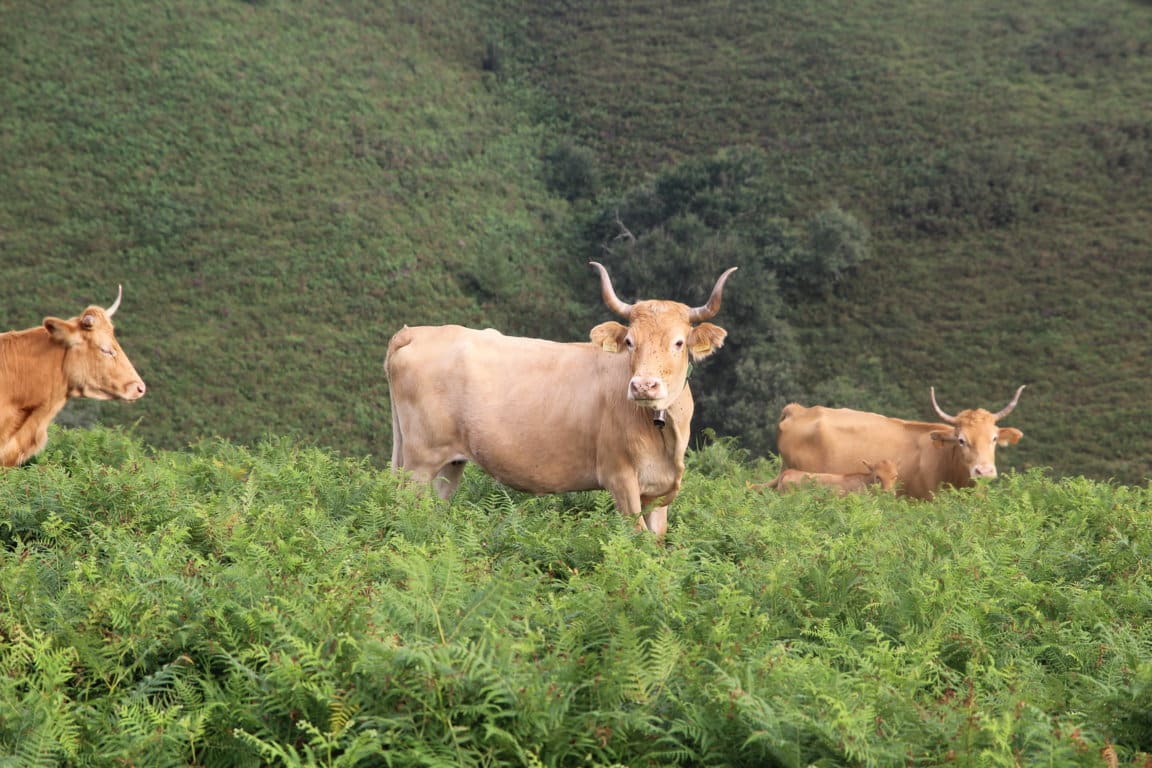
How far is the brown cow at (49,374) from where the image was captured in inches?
400

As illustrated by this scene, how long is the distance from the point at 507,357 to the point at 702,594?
3.94 m

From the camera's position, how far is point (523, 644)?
4605 millimetres

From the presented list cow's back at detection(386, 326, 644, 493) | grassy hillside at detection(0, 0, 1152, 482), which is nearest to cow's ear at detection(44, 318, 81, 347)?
cow's back at detection(386, 326, 644, 493)

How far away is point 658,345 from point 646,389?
575 millimetres

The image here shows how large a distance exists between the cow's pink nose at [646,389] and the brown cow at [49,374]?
5.37 metres

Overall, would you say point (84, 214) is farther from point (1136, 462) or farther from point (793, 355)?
point (1136, 462)

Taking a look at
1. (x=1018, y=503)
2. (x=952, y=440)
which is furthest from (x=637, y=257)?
(x=1018, y=503)

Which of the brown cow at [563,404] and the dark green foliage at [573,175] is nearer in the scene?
the brown cow at [563,404]

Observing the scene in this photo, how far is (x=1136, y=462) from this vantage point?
1410 inches

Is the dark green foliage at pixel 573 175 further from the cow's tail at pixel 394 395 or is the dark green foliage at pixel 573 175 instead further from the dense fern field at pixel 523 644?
the dense fern field at pixel 523 644

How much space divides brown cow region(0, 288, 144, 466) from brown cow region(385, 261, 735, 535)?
Result: 3063 millimetres

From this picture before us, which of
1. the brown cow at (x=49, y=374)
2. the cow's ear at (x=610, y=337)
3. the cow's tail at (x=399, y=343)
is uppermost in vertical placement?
the cow's ear at (x=610, y=337)

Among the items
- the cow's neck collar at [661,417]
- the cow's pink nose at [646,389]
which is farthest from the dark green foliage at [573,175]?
the cow's pink nose at [646,389]

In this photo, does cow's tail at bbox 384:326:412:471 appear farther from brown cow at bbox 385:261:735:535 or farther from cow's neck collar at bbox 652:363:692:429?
cow's neck collar at bbox 652:363:692:429
